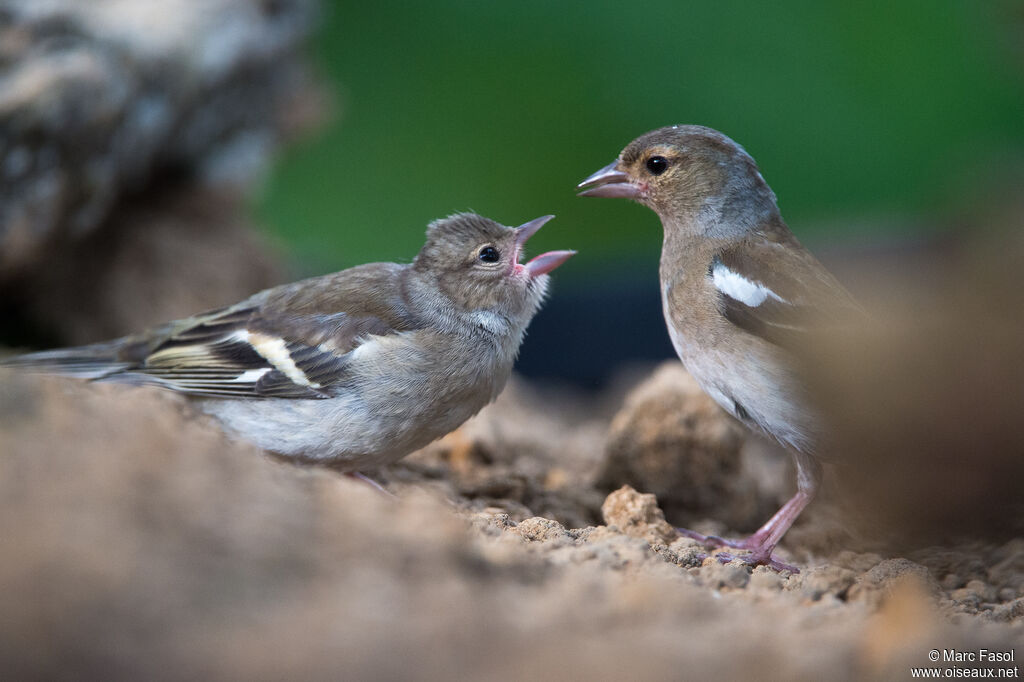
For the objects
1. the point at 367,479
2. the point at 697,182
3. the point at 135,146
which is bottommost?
the point at 367,479

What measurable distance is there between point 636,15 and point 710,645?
25.4 ft

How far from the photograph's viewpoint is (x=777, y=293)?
3.19 meters

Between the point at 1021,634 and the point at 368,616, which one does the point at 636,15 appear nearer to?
the point at 1021,634

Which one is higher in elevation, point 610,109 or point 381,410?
point 610,109

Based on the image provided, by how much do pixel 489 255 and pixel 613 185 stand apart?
54cm

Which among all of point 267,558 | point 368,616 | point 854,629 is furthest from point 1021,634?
point 267,558

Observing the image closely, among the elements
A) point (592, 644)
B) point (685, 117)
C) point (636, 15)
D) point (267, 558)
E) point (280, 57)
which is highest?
point (636, 15)

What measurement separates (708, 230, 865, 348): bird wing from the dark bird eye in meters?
0.85

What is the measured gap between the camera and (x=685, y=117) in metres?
8.12

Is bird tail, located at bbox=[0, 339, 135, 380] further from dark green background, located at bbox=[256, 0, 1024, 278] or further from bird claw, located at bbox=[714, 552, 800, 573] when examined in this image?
dark green background, located at bbox=[256, 0, 1024, 278]

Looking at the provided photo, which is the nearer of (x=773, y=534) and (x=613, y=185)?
(x=773, y=534)

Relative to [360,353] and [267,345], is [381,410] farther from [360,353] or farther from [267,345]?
[267,345]

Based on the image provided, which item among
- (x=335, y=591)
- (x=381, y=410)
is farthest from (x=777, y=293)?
(x=335, y=591)

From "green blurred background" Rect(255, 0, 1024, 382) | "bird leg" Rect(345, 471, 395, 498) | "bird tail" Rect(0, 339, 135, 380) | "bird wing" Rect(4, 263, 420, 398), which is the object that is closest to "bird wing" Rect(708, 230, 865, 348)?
"bird wing" Rect(4, 263, 420, 398)
